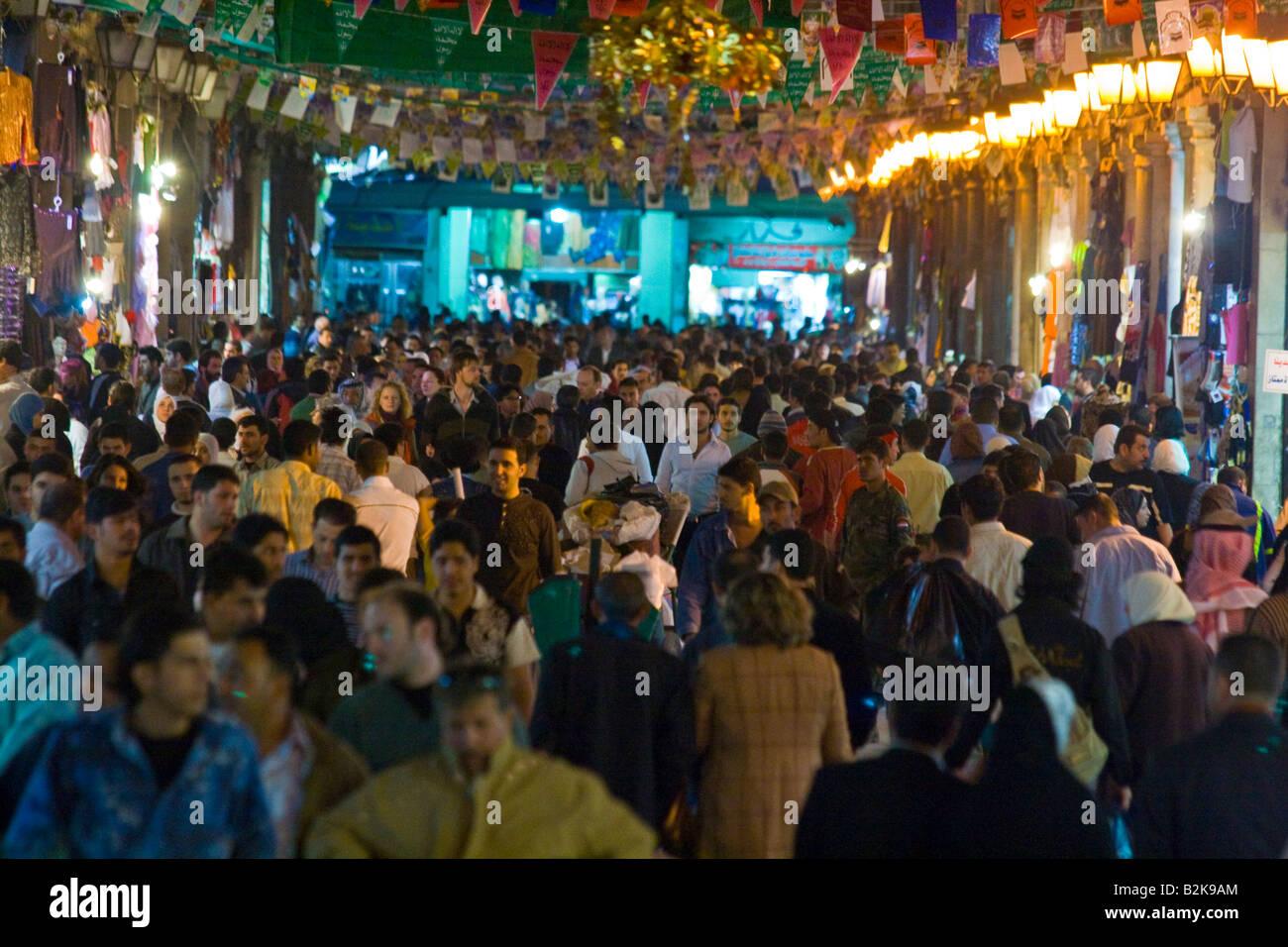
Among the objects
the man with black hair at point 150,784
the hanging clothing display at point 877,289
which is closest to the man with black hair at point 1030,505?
→ the man with black hair at point 150,784

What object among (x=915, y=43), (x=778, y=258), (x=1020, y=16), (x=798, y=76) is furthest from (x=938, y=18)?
(x=778, y=258)

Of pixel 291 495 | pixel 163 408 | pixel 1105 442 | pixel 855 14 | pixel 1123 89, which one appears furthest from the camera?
pixel 1123 89

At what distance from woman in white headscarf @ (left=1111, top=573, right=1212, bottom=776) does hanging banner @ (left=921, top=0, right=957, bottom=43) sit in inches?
326

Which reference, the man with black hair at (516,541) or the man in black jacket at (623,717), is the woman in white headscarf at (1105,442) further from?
the man in black jacket at (623,717)

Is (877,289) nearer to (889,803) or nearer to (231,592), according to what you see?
(231,592)

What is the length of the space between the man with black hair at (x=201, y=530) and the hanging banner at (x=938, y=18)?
850 centimetres

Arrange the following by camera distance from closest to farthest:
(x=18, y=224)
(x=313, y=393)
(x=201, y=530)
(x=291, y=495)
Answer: (x=201, y=530)
(x=291, y=495)
(x=313, y=393)
(x=18, y=224)

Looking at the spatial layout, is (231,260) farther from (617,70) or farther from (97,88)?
(617,70)

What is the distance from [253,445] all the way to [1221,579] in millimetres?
5577

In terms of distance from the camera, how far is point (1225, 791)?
202 inches

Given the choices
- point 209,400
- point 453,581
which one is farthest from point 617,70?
point 453,581

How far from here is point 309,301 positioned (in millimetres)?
33875

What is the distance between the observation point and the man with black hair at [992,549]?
8.38 metres

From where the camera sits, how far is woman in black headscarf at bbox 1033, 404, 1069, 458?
13344 millimetres
